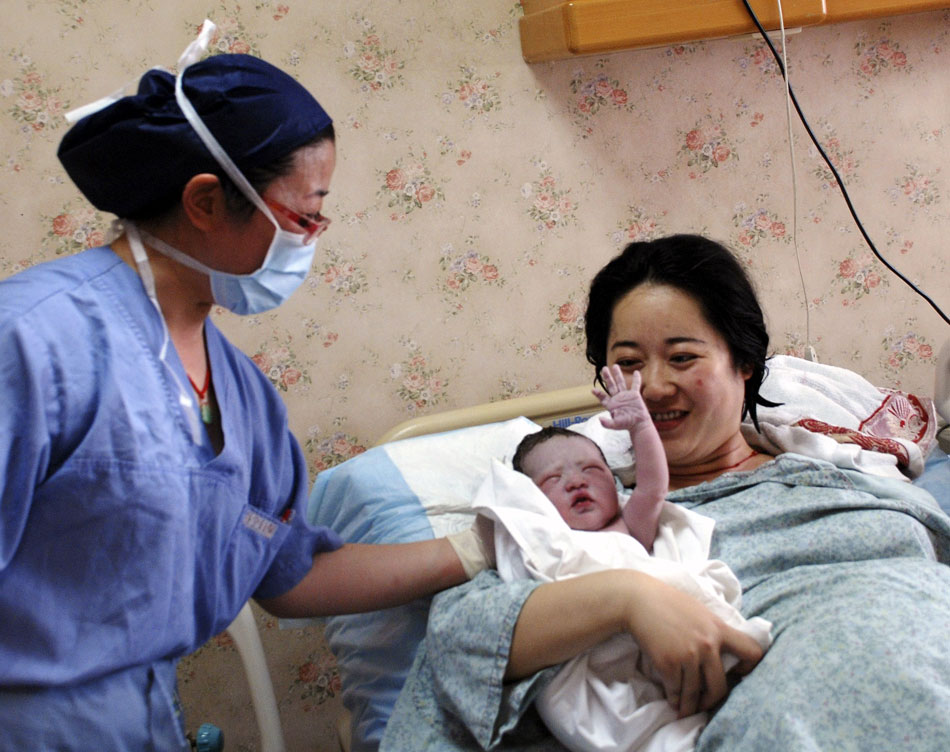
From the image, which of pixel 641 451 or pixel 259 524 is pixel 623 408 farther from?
pixel 259 524

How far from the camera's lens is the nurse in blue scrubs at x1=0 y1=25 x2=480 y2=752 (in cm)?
108

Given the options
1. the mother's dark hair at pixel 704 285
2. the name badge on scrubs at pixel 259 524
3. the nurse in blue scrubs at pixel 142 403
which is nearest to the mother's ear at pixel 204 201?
the nurse in blue scrubs at pixel 142 403

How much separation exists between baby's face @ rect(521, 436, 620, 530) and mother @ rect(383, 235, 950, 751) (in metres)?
0.14

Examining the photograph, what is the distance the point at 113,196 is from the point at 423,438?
1.01 metres

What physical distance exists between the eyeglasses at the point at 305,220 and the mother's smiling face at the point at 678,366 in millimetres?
639

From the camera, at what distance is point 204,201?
47.0 inches

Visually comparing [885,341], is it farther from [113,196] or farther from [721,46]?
[113,196]

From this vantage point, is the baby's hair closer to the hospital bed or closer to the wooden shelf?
the hospital bed

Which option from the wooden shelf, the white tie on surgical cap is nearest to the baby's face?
the white tie on surgical cap

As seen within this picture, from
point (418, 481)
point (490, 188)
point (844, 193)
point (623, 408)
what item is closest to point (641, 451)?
point (623, 408)

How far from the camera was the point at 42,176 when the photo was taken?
6.92 ft

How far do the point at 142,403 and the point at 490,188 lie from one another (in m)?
1.45

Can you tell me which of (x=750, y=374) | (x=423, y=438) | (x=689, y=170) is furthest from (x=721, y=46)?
(x=423, y=438)

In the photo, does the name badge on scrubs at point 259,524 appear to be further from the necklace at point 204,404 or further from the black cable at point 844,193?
the black cable at point 844,193
